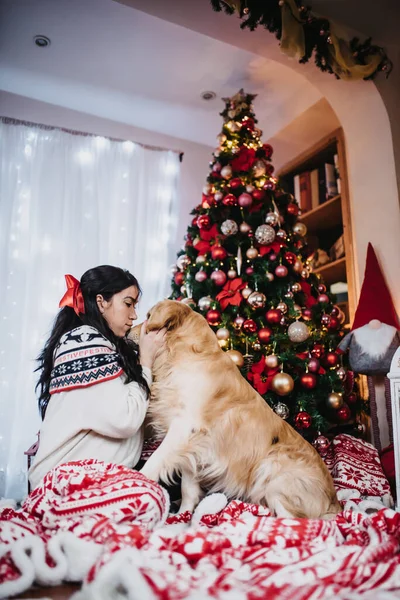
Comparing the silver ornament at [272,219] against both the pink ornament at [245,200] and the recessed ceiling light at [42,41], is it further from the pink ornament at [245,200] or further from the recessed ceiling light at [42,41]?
the recessed ceiling light at [42,41]

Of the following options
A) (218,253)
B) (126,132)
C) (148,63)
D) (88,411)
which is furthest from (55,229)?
(88,411)

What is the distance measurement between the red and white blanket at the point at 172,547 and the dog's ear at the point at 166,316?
54 cm

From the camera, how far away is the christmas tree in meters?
2.45

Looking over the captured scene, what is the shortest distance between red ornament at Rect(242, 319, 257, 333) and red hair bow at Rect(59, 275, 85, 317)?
1.12 metres

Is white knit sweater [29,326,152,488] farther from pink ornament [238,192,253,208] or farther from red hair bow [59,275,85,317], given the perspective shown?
pink ornament [238,192,253,208]

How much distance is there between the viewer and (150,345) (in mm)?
1668

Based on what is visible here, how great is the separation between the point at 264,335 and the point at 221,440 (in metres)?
1.04

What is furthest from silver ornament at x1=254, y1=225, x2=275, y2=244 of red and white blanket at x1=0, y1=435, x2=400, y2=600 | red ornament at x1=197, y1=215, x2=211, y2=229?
red and white blanket at x1=0, y1=435, x2=400, y2=600

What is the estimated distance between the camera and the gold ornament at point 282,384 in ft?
7.63

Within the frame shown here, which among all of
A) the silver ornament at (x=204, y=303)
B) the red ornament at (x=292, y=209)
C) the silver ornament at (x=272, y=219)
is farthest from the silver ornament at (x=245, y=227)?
the silver ornament at (x=204, y=303)

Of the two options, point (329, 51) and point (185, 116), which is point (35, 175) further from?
point (329, 51)

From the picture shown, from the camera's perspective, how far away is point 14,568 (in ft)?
3.29

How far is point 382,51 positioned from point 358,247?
1250 mm

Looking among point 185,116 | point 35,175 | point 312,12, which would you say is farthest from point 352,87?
point 35,175
